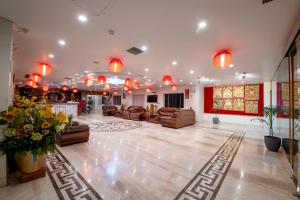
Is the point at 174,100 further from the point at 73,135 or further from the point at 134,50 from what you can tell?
the point at 73,135

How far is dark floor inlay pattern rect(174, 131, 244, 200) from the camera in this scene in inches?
80.5

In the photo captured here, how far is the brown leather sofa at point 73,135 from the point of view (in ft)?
13.6

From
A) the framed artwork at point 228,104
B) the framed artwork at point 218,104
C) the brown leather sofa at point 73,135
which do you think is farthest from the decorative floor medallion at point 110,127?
the framed artwork at point 228,104

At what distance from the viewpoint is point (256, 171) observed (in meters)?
2.84

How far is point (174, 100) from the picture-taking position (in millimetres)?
12086

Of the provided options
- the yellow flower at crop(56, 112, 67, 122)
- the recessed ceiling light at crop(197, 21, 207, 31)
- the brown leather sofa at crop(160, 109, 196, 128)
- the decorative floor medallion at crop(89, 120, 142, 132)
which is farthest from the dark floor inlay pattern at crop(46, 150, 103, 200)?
the brown leather sofa at crop(160, 109, 196, 128)

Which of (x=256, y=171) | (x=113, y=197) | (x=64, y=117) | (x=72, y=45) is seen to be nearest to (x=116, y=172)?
(x=113, y=197)

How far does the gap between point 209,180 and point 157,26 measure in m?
3.11

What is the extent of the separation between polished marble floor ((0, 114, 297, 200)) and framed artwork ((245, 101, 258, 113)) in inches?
225

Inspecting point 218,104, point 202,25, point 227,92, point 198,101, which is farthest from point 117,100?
point 202,25

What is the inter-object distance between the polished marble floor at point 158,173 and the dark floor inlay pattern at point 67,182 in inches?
3.0

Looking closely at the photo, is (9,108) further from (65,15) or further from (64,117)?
(65,15)

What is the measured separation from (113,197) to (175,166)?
4.95 feet

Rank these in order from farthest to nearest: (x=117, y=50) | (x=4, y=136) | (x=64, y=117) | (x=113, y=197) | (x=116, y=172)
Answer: (x=117, y=50), (x=116, y=172), (x=64, y=117), (x=4, y=136), (x=113, y=197)
